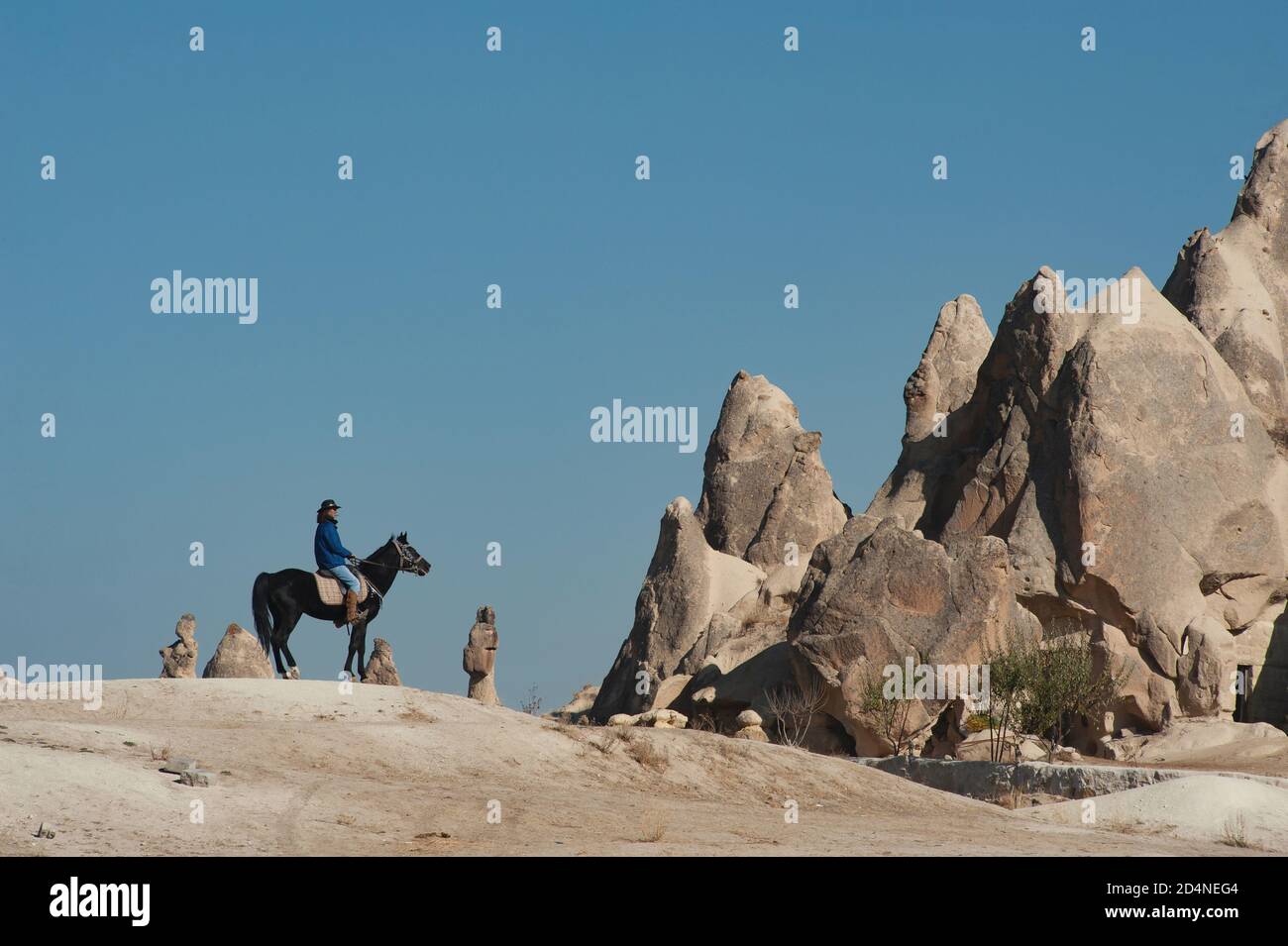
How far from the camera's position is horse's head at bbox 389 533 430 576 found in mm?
24469

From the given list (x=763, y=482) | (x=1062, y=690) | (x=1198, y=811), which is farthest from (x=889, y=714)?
(x=763, y=482)

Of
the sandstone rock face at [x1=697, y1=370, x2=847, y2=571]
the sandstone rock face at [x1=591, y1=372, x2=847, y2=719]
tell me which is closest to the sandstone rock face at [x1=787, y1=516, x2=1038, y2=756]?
the sandstone rock face at [x1=591, y1=372, x2=847, y2=719]

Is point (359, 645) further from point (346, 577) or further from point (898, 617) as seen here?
point (898, 617)

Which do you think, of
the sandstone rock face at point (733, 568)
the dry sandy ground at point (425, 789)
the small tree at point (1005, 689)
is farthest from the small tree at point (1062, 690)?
the dry sandy ground at point (425, 789)

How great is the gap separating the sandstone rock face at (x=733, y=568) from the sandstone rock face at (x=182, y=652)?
11.3 meters

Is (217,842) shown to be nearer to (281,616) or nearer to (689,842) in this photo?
(689,842)

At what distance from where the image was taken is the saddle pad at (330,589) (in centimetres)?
2359

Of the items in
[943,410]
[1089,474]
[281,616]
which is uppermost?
[943,410]

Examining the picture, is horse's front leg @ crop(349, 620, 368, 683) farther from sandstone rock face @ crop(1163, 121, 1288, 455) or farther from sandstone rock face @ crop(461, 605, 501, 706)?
sandstone rock face @ crop(1163, 121, 1288, 455)

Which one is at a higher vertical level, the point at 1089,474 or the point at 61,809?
the point at 1089,474
